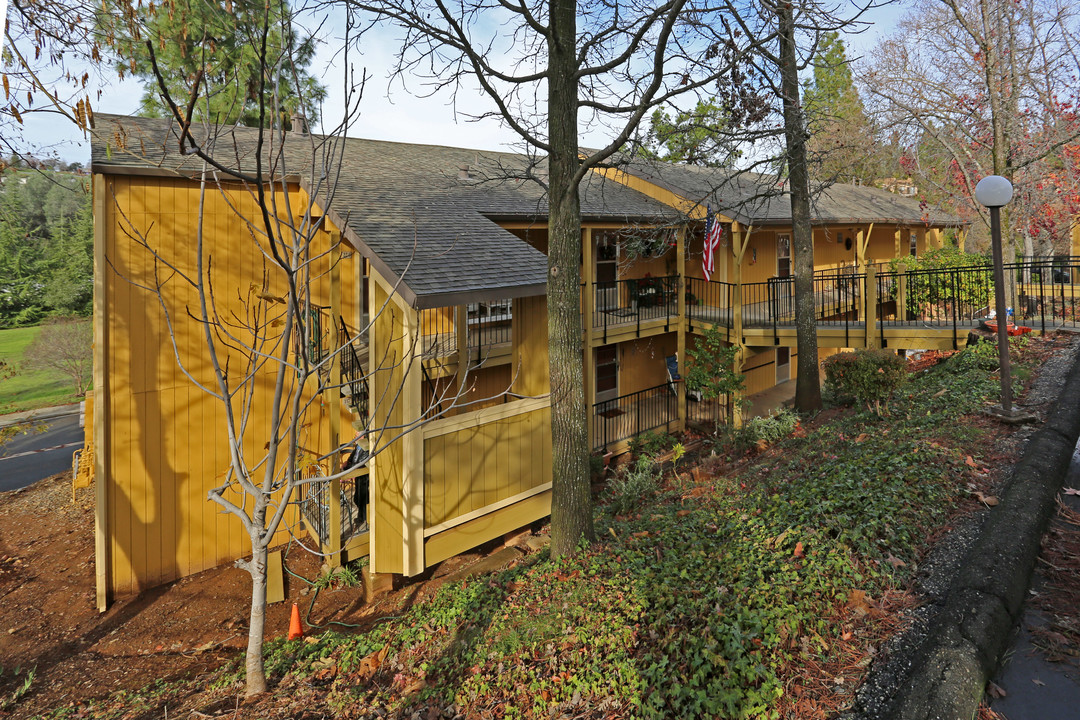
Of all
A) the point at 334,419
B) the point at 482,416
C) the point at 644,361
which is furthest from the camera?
→ the point at 644,361

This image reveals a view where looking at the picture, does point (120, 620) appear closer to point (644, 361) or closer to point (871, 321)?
point (644, 361)

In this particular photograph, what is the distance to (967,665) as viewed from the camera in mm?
2867

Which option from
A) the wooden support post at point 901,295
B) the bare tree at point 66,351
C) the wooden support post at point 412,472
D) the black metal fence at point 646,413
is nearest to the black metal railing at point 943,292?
the wooden support post at point 901,295

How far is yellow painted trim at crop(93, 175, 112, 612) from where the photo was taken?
7.96 metres

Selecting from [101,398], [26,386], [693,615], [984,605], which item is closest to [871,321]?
[984,605]

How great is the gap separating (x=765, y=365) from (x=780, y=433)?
8.67 m

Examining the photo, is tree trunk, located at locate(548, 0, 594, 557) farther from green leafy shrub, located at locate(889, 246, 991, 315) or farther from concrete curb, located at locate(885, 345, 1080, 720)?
green leafy shrub, located at locate(889, 246, 991, 315)

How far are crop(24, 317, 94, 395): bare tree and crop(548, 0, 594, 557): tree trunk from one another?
23587 millimetres

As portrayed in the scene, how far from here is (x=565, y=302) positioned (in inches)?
225

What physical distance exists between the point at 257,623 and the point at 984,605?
5027 millimetres

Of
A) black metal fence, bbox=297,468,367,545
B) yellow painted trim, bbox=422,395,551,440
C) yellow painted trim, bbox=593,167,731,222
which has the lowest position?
black metal fence, bbox=297,468,367,545

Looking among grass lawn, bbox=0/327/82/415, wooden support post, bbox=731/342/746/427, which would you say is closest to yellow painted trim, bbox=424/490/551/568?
wooden support post, bbox=731/342/746/427

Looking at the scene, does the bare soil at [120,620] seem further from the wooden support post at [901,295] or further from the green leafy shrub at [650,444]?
the wooden support post at [901,295]

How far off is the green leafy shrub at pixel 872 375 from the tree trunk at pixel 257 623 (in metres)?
9.03
